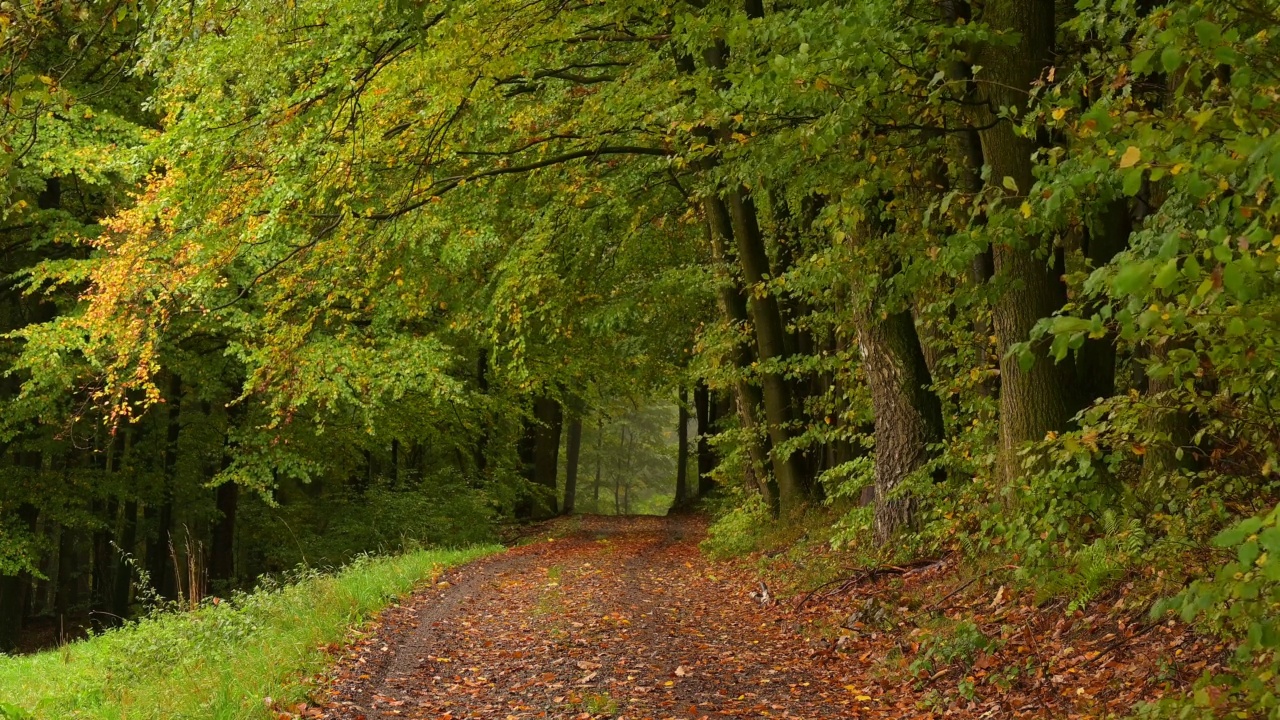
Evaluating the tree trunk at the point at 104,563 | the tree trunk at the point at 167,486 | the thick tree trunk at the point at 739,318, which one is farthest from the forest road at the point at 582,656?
the tree trunk at the point at 104,563

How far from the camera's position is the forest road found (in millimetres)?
6633

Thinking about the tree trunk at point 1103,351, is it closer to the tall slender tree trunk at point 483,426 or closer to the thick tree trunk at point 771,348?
the thick tree trunk at point 771,348

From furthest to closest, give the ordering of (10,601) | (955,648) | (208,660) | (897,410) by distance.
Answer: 1. (10,601)
2. (897,410)
3. (208,660)
4. (955,648)

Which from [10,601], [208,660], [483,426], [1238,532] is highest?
[1238,532]

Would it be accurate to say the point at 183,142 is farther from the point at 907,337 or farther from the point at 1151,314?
the point at 1151,314

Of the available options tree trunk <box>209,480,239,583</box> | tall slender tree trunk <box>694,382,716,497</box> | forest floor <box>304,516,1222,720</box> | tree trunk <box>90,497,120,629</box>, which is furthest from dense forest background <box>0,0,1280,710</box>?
tall slender tree trunk <box>694,382,716,497</box>

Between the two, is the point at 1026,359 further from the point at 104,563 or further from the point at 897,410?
the point at 104,563

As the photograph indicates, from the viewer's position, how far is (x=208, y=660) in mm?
8117

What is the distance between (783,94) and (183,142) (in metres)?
7.52

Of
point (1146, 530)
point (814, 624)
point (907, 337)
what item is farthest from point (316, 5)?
point (1146, 530)

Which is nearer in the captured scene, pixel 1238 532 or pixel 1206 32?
pixel 1238 532

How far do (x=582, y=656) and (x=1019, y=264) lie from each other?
4.54 metres

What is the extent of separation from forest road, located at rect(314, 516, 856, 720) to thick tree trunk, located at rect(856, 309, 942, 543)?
5.34 ft

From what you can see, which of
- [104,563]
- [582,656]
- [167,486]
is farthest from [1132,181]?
[104,563]
